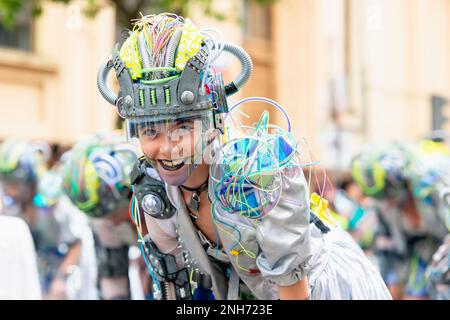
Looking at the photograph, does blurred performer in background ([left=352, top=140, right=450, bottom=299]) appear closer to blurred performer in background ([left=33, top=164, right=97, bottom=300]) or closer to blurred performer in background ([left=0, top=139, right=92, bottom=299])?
blurred performer in background ([left=33, top=164, right=97, bottom=300])

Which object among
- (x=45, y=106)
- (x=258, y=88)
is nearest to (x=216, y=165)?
(x=45, y=106)

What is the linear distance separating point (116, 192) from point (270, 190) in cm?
216

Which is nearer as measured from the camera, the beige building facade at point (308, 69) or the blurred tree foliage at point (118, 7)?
the blurred tree foliage at point (118, 7)

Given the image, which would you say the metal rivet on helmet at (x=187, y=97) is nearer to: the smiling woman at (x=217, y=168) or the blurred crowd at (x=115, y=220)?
the smiling woman at (x=217, y=168)

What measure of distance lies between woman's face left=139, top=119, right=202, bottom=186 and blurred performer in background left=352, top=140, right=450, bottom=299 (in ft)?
10.8

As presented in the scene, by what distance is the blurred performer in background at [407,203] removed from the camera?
20.8 ft

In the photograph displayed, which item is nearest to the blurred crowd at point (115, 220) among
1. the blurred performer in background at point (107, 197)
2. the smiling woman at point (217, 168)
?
the blurred performer in background at point (107, 197)

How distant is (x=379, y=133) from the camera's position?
21.9m

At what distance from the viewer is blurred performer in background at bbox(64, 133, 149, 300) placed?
5246 mm

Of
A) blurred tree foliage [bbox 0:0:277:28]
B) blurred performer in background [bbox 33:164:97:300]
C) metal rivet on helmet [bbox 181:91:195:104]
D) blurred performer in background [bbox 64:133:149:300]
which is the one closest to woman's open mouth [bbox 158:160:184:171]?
metal rivet on helmet [bbox 181:91:195:104]

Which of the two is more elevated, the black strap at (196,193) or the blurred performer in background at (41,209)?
the black strap at (196,193)

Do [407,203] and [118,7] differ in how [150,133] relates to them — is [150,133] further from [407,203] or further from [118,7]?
[118,7]

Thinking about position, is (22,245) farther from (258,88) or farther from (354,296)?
(258,88)

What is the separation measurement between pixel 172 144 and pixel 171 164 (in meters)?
0.09
